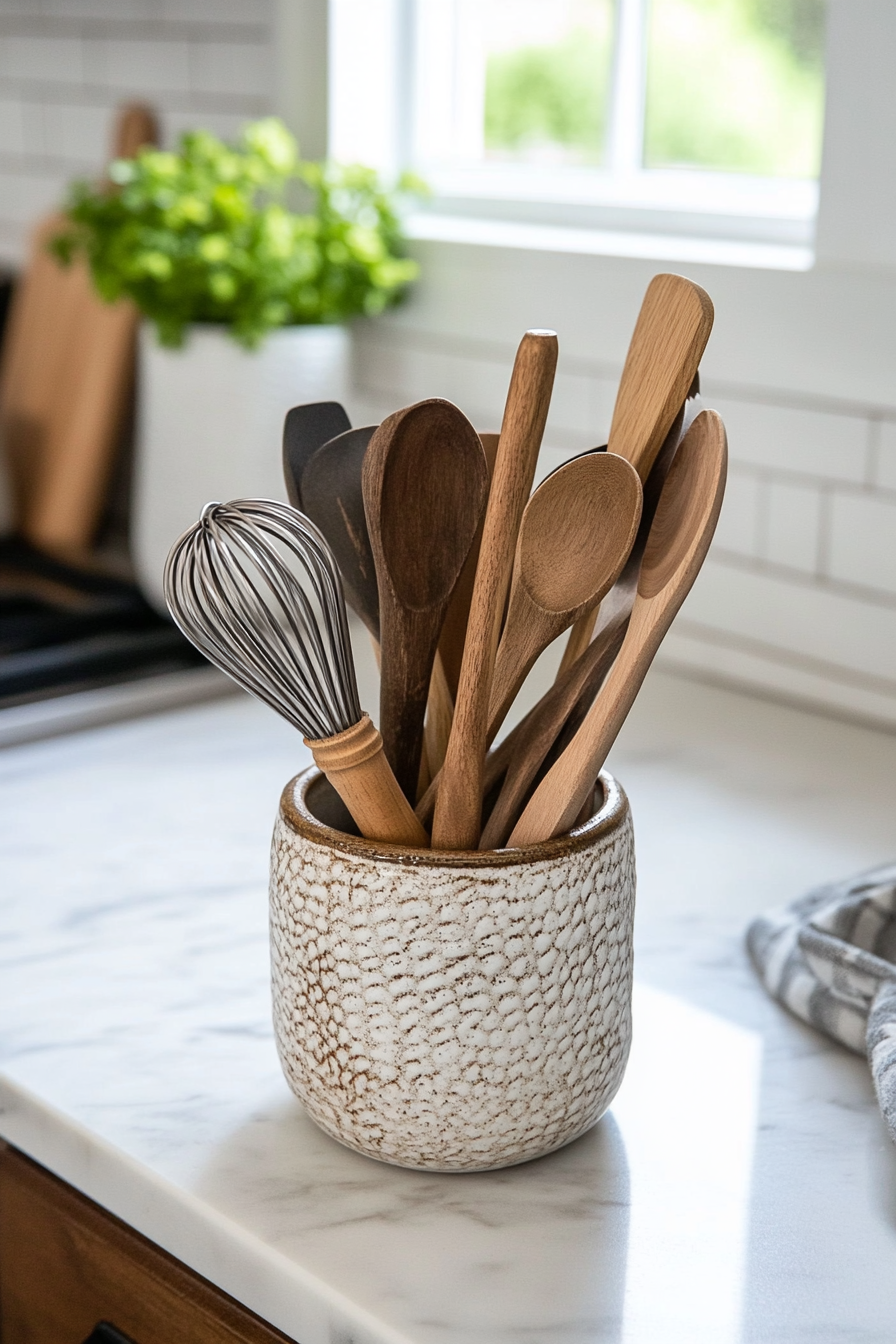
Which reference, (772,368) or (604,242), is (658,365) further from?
(604,242)

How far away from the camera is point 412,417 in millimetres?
432

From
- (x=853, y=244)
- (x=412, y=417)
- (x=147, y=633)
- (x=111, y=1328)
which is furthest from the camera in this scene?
(x=147, y=633)

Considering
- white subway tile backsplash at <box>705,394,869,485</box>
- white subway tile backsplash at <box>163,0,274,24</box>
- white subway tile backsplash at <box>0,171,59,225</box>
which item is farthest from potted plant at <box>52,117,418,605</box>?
white subway tile backsplash at <box>0,171,59,225</box>

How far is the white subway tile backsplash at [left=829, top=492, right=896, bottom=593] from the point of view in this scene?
0.98 metres

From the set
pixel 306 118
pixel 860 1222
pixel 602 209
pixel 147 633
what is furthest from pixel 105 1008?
pixel 306 118

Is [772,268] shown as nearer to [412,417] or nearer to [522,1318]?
[412,417]

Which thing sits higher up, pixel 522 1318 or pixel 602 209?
pixel 602 209

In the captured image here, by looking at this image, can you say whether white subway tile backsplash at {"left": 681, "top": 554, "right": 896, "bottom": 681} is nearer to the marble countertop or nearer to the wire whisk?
the marble countertop

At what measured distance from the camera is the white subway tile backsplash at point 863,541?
98 cm

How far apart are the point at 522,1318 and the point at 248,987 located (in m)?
0.25

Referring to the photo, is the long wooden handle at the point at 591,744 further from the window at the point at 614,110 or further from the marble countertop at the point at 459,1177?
the window at the point at 614,110

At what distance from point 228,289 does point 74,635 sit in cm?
32

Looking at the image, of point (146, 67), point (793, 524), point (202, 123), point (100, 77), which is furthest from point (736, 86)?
point (100, 77)

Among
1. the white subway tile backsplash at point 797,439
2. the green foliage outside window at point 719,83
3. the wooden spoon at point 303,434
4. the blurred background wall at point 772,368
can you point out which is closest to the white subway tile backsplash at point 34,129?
the blurred background wall at point 772,368
